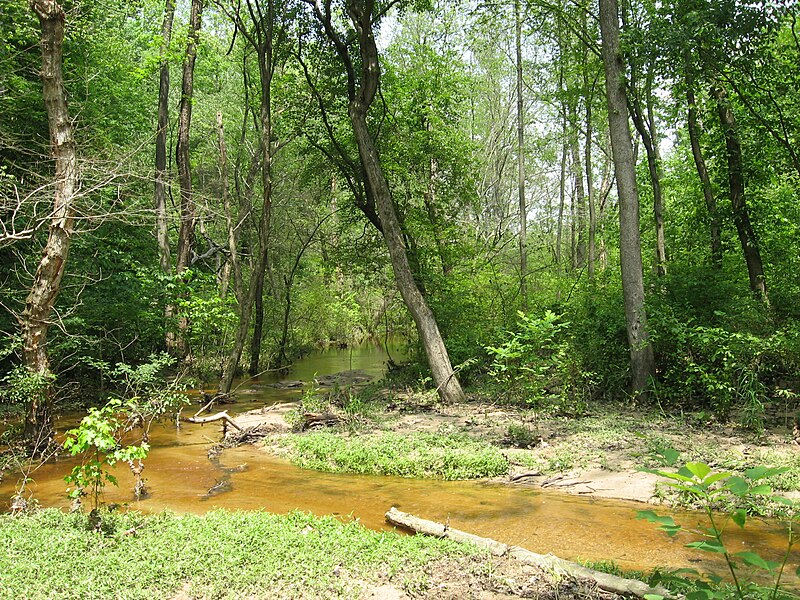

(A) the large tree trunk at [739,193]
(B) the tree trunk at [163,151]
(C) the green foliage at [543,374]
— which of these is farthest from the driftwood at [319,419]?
(A) the large tree trunk at [739,193]

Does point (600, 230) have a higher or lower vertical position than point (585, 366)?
higher

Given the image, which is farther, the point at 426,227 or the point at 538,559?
the point at 426,227

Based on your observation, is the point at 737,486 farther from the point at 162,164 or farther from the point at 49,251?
the point at 162,164

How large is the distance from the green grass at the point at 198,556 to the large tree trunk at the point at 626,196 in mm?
6742

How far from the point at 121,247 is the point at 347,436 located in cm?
856

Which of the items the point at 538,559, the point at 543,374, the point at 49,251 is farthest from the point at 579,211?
the point at 538,559

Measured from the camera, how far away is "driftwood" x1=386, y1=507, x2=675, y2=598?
3675 mm

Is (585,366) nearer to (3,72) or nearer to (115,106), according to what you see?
(3,72)

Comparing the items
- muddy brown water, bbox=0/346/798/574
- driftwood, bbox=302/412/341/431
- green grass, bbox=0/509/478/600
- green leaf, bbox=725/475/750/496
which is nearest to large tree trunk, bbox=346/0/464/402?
driftwood, bbox=302/412/341/431

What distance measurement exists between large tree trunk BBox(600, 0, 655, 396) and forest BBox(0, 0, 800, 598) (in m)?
0.04

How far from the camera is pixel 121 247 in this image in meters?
14.1

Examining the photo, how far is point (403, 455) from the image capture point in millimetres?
8148

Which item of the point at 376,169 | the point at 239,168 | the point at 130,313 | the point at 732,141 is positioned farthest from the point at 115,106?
the point at 732,141

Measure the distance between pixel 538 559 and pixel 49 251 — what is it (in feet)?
24.0
